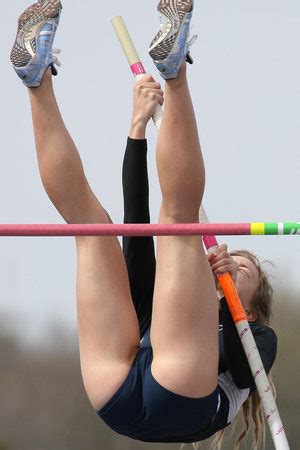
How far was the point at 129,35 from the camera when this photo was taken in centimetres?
278

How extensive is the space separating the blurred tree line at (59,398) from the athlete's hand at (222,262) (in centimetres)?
210

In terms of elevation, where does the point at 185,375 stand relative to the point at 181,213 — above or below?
below

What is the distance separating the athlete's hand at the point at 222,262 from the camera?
2.49 meters

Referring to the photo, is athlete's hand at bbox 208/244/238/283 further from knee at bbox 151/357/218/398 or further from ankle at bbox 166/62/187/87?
ankle at bbox 166/62/187/87

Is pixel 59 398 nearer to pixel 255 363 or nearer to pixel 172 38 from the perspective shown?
pixel 255 363

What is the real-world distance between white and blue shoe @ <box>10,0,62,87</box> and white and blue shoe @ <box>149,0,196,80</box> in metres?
0.21

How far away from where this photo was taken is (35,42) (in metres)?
2.24

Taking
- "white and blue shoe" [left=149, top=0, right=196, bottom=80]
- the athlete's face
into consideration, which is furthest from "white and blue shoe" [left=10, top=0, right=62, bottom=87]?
the athlete's face

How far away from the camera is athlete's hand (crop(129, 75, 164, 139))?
8.35ft

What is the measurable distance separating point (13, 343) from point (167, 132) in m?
2.72

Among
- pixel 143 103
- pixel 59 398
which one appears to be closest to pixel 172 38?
pixel 143 103

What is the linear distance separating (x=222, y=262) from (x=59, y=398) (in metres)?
2.69

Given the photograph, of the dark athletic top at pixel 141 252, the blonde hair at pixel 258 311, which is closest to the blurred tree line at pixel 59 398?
the blonde hair at pixel 258 311

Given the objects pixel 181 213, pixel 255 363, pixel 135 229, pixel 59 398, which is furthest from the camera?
pixel 59 398
